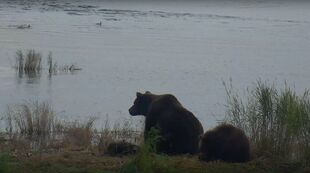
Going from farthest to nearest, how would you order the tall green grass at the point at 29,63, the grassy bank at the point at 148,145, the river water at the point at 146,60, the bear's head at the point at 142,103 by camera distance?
the tall green grass at the point at 29,63 < the river water at the point at 146,60 < the bear's head at the point at 142,103 < the grassy bank at the point at 148,145

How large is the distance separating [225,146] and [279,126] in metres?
1.60

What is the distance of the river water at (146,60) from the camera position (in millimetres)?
22656

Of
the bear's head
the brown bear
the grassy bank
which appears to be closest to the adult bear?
the grassy bank

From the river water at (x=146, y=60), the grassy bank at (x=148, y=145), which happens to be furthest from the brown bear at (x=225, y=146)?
the river water at (x=146, y=60)

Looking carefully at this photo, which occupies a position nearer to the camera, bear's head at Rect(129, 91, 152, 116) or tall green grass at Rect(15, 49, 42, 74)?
bear's head at Rect(129, 91, 152, 116)

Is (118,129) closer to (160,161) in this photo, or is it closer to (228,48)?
(160,161)

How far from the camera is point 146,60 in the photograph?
33625 millimetres

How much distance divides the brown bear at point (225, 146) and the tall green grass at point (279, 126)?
2.06 ft

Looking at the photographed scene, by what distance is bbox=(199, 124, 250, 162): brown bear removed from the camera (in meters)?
10.4

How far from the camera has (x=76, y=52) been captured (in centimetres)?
3569

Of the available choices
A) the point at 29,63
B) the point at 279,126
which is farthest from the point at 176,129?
the point at 29,63

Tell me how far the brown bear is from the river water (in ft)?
24.3

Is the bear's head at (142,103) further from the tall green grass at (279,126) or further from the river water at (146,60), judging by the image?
the river water at (146,60)

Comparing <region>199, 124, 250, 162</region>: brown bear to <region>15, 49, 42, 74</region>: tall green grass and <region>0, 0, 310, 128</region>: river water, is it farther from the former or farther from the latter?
<region>15, 49, 42, 74</region>: tall green grass
